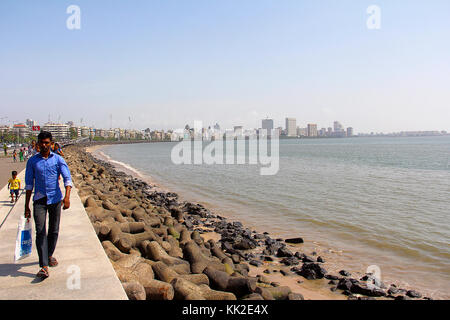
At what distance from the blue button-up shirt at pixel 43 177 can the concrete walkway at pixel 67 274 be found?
0.90m

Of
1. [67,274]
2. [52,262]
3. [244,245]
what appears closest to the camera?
[67,274]

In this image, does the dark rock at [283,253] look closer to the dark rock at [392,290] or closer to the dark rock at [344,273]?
the dark rock at [344,273]

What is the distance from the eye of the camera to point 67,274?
405 cm

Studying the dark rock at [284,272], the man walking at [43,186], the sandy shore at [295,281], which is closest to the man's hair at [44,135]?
the man walking at [43,186]

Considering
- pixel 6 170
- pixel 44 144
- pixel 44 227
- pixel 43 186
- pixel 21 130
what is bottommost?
pixel 6 170

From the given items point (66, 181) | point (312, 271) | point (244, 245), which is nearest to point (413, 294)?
point (312, 271)

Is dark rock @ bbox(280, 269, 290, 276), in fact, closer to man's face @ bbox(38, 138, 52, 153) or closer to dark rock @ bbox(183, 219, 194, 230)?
dark rock @ bbox(183, 219, 194, 230)

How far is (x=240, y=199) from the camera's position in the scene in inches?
716

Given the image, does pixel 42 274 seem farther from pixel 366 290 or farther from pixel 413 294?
pixel 413 294

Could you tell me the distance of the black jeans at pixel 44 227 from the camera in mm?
4039

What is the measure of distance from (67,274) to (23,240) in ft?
2.87

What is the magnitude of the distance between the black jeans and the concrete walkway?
0.83ft

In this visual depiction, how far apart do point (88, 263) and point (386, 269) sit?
7.05m
